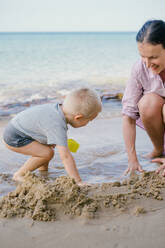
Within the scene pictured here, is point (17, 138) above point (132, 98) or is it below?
below

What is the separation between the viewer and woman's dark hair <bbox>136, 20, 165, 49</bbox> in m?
2.21

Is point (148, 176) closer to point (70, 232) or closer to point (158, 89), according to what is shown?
point (158, 89)

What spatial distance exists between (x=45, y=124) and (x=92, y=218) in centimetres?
93

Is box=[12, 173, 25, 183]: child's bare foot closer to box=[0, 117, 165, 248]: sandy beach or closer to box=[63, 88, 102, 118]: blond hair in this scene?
box=[0, 117, 165, 248]: sandy beach

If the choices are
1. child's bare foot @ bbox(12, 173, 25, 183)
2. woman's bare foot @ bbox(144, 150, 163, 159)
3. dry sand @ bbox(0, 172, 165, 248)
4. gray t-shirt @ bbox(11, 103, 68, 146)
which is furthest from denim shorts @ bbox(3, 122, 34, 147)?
woman's bare foot @ bbox(144, 150, 163, 159)

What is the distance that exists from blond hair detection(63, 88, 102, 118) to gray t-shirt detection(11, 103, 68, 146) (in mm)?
118

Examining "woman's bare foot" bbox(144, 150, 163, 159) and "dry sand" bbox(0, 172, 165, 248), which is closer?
"dry sand" bbox(0, 172, 165, 248)

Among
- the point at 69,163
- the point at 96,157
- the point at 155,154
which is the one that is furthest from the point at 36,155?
the point at 155,154

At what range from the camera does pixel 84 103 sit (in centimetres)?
232

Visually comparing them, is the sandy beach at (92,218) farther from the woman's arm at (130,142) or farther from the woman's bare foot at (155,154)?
the woman's bare foot at (155,154)

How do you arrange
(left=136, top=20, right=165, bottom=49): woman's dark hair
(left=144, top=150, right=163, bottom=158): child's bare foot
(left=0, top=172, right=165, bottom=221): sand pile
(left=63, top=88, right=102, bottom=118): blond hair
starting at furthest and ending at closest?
(left=144, top=150, right=163, bottom=158): child's bare foot → (left=63, top=88, right=102, bottom=118): blond hair → (left=136, top=20, right=165, bottom=49): woman's dark hair → (left=0, top=172, right=165, bottom=221): sand pile

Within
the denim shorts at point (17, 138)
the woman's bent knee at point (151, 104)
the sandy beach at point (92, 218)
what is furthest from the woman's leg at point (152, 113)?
the denim shorts at point (17, 138)

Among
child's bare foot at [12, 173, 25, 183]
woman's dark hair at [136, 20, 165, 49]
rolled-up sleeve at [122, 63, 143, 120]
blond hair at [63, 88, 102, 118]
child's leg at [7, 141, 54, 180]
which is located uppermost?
woman's dark hair at [136, 20, 165, 49]

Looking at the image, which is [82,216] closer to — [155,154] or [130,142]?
[130,142]
